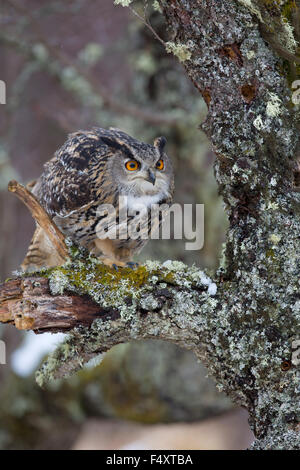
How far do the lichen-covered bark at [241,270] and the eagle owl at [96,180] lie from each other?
2.57ft

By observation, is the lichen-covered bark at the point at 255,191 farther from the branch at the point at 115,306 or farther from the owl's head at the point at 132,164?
the owl's head at the point at 132,164

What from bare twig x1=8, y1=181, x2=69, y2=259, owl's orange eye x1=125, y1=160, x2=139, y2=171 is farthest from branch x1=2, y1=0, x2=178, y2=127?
bare twig x1=8, y1=181, x2=69, y2=259

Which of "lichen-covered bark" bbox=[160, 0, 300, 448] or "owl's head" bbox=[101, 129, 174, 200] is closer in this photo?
"lichen-covered bark" bbox=[160, 0, 300, 448]

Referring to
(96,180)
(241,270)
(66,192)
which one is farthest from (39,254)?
(241,270)

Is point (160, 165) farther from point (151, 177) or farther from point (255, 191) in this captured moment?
point (255, 191)

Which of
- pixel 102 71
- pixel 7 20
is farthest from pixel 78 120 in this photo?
pixel 102 71

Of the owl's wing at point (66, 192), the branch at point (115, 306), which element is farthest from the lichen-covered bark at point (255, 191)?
the owl's wing at point (66, 192)

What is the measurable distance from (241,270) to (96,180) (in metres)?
1.14

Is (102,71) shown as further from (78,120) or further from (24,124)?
(78,120)

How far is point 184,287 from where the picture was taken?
230 cm

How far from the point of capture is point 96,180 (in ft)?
9.93

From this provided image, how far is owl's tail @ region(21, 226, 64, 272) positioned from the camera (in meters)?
3.21

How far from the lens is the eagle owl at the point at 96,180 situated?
9.98ft

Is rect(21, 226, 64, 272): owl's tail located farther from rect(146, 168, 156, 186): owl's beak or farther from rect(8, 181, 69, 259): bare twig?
rect(146, 168, 156, 186): owl's beak
